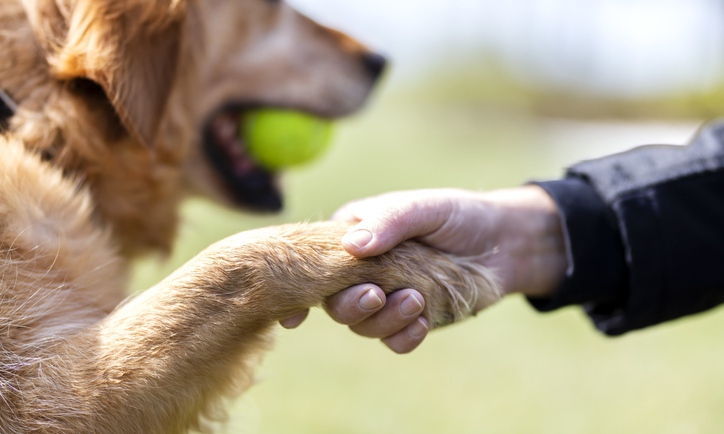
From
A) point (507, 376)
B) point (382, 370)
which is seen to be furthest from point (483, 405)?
point (382, 370)

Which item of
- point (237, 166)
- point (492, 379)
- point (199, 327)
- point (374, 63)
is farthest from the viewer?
point (492, 379)

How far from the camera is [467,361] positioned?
4.15 m

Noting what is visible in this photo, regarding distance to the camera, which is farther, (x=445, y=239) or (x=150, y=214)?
(x=150, y=214)

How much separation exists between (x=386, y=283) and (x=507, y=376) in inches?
97.6

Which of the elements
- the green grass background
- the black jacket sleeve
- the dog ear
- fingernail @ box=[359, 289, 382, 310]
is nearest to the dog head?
the dog ear

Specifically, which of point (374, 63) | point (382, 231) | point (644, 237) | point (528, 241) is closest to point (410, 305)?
point (382, 231)

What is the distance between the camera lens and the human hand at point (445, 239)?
5.27ft

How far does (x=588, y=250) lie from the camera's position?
2055 mm

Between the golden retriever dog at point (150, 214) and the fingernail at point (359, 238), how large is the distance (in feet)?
0.14

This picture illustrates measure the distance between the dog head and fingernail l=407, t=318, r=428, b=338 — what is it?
1.04 m

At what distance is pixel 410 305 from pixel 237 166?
1.42 meters

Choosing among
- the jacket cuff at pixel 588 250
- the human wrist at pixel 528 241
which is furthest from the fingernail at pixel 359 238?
the jacket cuff at pixel 588 250

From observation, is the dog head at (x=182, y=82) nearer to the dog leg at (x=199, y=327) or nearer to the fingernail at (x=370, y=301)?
the dog leg at (x=199, y=327)

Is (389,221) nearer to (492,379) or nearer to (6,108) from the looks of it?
(6,108)
